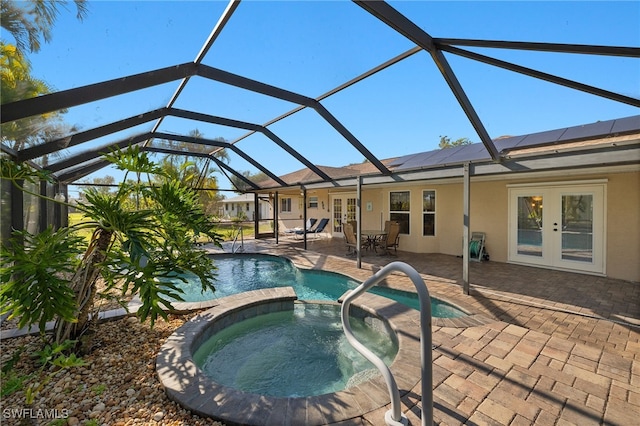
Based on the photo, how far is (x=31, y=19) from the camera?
2887mm

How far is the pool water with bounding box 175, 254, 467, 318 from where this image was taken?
5.88m

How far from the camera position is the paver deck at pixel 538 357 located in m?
2.40

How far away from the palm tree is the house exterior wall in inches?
370

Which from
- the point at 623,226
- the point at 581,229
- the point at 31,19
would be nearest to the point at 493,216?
the point at 581,229

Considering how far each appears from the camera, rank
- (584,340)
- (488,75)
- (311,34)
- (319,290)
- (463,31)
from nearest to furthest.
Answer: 1. (584,340)
2. (463,31)
3. (311,34)
4. (488,75)
5. (319,290)

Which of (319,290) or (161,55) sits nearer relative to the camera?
(161,55)

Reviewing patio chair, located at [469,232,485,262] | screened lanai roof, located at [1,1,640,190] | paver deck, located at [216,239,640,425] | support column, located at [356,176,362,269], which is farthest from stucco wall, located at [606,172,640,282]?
support column, located at [356,176,362,269]

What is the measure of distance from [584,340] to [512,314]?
0.94 metres

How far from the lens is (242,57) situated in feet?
16.4

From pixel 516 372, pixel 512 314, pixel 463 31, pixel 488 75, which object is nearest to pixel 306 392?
pixel 516 372

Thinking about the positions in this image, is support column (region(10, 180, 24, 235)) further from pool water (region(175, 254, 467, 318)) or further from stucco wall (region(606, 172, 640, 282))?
stucco wall (region(606, 172, 640, 282))

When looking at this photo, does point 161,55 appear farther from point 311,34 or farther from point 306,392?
point 306,392

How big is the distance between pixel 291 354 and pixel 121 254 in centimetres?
270

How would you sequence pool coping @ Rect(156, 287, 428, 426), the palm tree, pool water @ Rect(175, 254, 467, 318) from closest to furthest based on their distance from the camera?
pool coping @ Rect(156, 287, 428, 426)
the palm tree
pool water @ Rect(175, 254, 467, 318)
